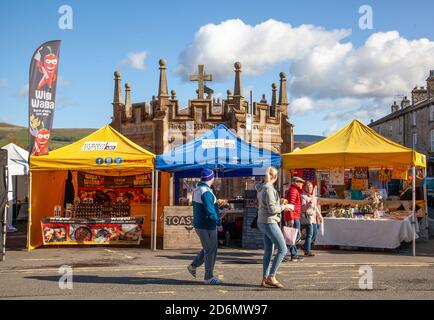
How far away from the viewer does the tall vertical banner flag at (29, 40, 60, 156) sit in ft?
47.8

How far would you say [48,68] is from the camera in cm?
→ 1502

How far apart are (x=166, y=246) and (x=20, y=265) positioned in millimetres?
3729

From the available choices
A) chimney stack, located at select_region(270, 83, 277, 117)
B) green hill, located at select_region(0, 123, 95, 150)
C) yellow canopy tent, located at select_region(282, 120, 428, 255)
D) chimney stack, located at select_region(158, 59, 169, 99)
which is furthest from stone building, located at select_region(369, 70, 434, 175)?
green hill, located at select_region(0, 123, 95, 150)

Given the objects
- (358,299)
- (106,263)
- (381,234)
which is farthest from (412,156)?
(106,263)

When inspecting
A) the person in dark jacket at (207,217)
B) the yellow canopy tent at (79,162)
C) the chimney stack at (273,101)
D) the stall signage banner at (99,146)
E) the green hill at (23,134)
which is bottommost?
the person in dark jacket at (207,217)

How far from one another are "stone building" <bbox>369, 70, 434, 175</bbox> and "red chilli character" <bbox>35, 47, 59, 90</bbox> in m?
35.9

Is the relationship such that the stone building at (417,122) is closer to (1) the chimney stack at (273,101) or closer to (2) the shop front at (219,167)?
(1) the chimney stack at (273,101)

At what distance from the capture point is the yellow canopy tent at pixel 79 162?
14258 millimetres

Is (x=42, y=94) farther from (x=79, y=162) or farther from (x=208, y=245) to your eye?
(x=208, y=245)

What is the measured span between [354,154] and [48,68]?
27.1ft

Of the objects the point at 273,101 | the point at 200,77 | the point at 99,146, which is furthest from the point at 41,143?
the point at 273,101

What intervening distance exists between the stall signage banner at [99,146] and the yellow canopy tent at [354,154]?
4460 mm

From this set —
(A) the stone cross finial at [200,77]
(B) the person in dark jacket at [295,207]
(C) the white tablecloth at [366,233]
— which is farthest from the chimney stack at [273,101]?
(B) the person in dark jacket at [295,207]

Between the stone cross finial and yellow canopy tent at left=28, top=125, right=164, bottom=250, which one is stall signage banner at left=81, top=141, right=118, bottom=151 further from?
the stone cross finial
